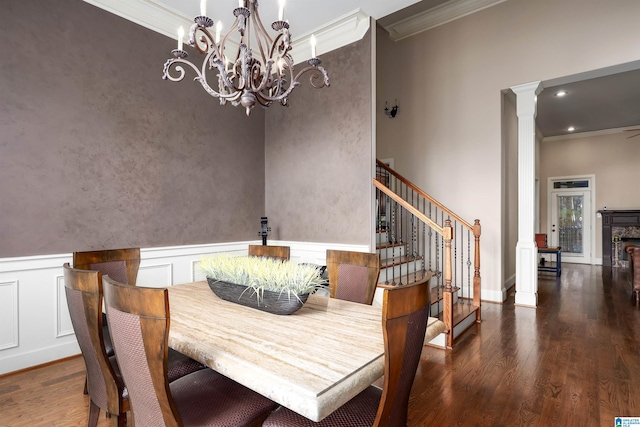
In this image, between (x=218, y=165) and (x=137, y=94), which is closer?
(x=137, y=94)

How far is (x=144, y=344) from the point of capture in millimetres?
996

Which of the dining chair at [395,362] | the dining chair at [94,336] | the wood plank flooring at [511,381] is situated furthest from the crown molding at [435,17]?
the dining chair at [94,336]

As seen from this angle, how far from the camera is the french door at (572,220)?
8617 millimetres

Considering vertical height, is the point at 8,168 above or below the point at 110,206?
above

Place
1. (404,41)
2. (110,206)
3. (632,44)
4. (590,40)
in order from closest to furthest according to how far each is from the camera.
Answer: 1. (110,206)
2. (632,44)
3. (590,40)
4. (404,41)

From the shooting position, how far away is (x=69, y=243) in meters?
2.87

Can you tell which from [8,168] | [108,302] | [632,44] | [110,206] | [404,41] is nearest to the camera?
[108,302]

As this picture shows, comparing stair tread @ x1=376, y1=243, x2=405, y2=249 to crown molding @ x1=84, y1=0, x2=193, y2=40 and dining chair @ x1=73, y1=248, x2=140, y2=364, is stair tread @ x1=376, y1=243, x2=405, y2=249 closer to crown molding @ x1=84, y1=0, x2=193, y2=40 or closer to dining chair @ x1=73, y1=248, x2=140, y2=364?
dining chair @ x1=73, y1=248, x2=140, y2=364

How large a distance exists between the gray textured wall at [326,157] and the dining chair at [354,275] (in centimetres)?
151

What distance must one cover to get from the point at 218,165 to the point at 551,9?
181 inches

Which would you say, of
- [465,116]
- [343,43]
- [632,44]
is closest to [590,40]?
[632,44]

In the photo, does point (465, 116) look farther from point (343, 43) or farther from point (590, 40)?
point (343, 43)

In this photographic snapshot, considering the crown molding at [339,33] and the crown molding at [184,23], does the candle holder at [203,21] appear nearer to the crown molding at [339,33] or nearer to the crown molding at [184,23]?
the crown molding at [184,23]

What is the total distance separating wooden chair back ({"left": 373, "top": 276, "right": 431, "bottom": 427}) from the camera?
957mm
